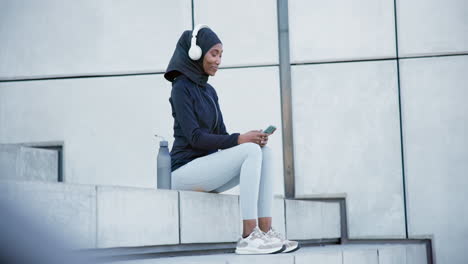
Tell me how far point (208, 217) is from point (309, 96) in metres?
1.73

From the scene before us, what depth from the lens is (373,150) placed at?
3.97 meters

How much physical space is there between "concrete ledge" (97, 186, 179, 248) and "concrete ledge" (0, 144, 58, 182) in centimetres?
74

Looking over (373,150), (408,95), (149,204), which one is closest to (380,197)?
(373,150)

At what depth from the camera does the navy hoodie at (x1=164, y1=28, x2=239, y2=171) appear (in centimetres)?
236

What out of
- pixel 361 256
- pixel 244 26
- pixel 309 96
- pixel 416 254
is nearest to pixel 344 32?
pixel 309 96

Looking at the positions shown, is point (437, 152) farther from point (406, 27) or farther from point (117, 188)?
point (117, 188)

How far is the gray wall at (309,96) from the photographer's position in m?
3.96

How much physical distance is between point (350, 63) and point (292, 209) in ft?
3.69

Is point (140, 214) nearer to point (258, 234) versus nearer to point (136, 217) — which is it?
point (136, 217)

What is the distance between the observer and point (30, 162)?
3115 mm

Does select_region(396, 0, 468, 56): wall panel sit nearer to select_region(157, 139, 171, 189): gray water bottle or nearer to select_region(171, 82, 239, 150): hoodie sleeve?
select_region(171, 82, 239, 150): hoodie sleeve

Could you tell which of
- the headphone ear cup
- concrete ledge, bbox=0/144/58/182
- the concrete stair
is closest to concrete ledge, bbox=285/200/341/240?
the concrete stair

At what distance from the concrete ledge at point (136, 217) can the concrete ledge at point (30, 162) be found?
28.9 inches

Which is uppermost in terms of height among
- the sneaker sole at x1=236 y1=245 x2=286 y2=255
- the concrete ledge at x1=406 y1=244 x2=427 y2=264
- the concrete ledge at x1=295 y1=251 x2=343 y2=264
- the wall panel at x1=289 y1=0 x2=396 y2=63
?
the wall panel at x1=289 y1=0 x2=396 y2=63
